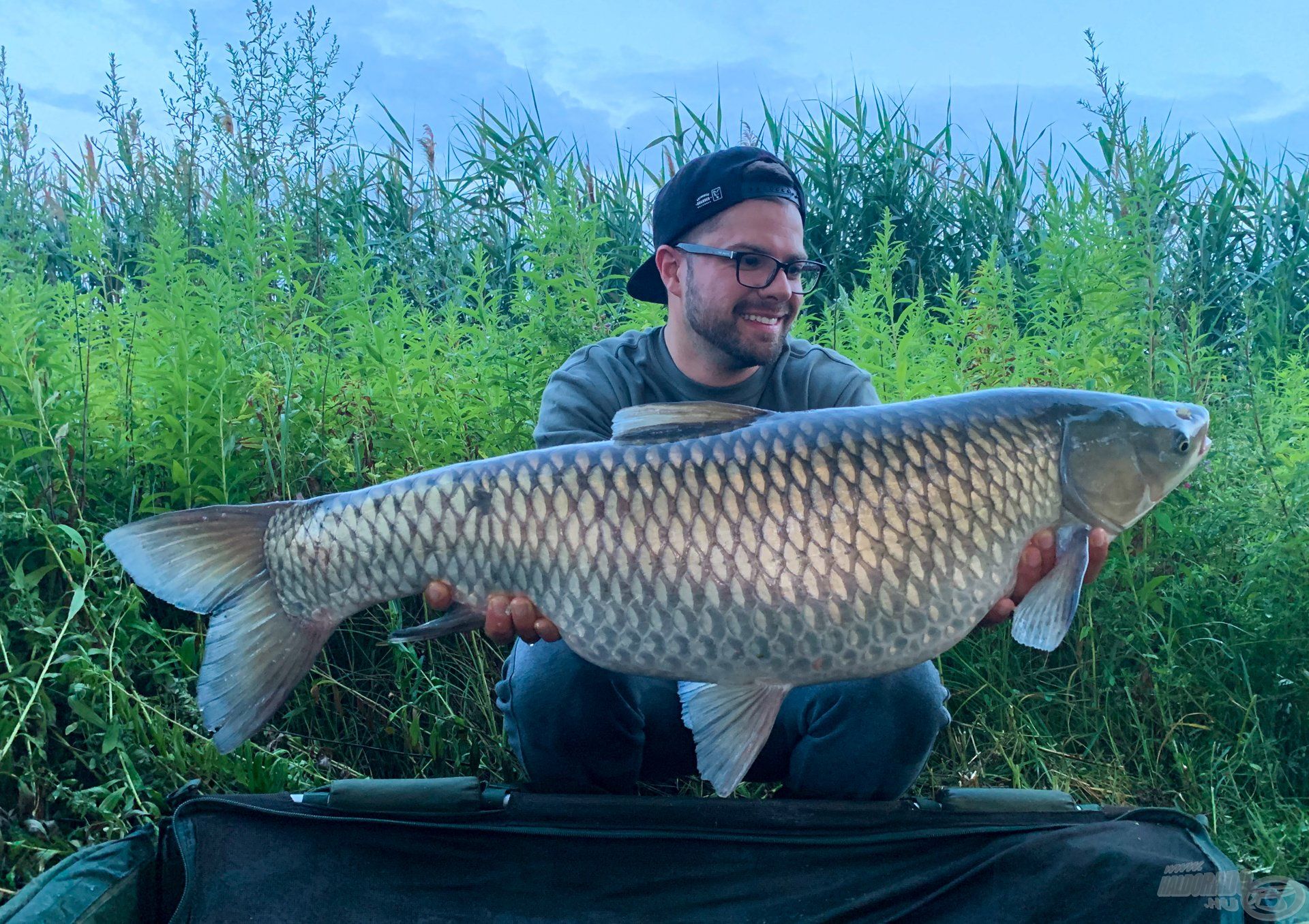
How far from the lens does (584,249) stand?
8.20ft

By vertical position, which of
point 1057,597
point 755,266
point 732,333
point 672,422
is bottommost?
point 1057,597

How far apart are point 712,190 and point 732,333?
0.27m

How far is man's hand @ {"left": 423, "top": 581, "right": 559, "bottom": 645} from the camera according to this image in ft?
4.79

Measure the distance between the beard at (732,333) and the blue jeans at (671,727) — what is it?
0.57 m

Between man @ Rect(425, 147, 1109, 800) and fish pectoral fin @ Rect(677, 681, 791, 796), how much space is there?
0.73 feet

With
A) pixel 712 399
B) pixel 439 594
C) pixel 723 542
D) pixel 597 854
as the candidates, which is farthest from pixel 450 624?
pixel 712 399

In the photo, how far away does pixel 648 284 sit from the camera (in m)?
2.30

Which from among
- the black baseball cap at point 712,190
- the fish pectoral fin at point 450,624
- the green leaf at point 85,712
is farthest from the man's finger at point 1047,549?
the green leaf at point 85,712

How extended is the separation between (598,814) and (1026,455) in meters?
0.82

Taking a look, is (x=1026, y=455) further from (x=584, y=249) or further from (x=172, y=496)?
(x=172, y=496)

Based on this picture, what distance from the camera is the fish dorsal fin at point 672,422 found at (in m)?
1.43

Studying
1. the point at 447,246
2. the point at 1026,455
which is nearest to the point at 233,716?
the point at 1026,455

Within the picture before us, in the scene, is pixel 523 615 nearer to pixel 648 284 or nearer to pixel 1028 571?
pixel 1028 571

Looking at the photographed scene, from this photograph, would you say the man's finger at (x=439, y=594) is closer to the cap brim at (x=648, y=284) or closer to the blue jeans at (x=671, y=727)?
the blue jeans at (x=671, y=727)
